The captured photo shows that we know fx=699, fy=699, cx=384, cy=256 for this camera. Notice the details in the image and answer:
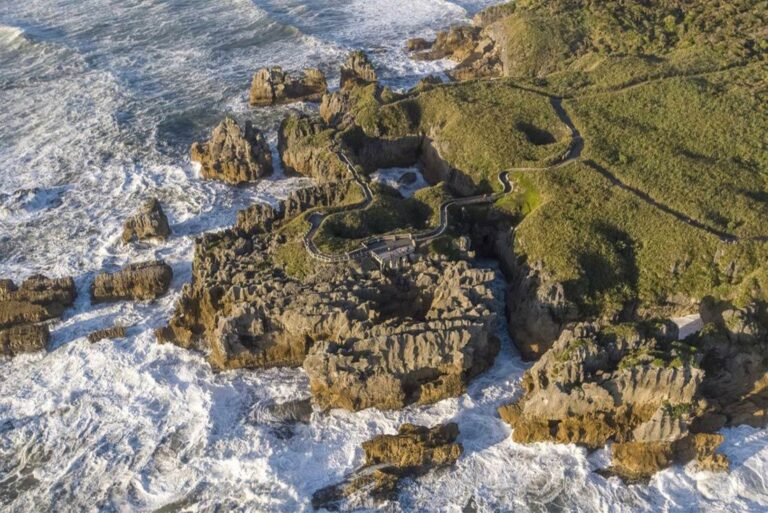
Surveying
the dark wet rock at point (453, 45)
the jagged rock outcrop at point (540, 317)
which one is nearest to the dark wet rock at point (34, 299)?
the jagged rock outcrop at point (540, 317)

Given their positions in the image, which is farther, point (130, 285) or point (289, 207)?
point (289, 207)

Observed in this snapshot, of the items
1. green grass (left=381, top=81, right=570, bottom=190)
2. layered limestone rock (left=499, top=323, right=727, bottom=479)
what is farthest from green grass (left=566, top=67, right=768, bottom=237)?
layered limestone rock (left=499, top=323, right=727, bottom=479)

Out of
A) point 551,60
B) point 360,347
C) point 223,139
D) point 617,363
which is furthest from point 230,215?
point 551,60

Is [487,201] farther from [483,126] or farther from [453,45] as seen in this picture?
[453,45]

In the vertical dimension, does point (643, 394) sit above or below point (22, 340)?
below

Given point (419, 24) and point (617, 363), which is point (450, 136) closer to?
point (617, 363)

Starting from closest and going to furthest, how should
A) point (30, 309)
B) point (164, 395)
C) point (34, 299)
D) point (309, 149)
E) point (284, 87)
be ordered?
point (164, 395) < point (30, 309) < point (34, 299) < point (309, 149) < point (284, 87)

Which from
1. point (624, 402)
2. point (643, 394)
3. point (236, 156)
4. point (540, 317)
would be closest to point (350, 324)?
point (540, 317)
